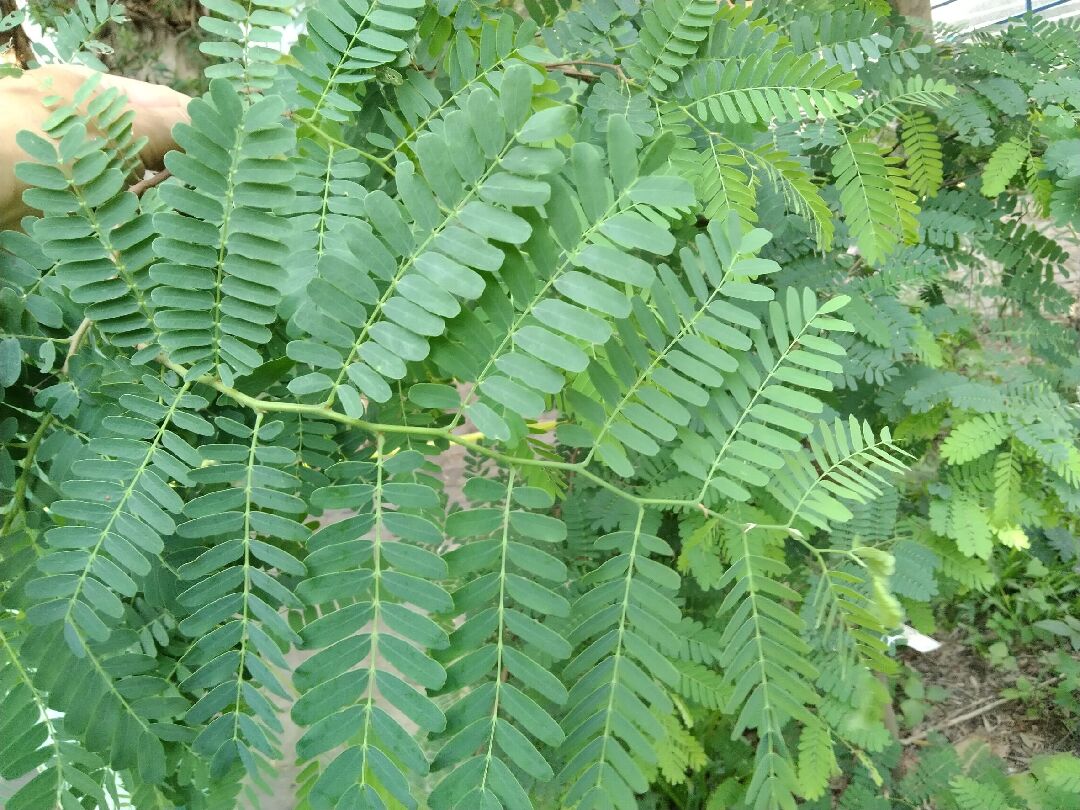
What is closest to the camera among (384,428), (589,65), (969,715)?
(384,428)

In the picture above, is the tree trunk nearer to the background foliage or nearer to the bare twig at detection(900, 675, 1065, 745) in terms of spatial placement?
the background foliage

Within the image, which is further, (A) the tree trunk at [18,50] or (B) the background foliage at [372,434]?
(A) the tree trunk at [18,50]

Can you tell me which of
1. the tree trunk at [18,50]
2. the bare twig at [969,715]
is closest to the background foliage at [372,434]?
the tree trunk at [18,50]

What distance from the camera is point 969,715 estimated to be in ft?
6.10

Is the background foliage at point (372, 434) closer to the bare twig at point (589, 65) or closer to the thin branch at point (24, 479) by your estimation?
the thin branch at point (24, 479)

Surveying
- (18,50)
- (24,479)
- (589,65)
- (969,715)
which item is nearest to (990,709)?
(969,715)

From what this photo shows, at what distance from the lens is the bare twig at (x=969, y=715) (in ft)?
5.98

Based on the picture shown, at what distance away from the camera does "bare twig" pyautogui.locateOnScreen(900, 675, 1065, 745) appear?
1.82 m

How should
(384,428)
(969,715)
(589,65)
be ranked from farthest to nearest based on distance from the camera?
(969,715) < (589,65) < (384,428)

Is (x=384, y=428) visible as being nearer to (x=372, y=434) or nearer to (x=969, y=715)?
(x=372, y=434)

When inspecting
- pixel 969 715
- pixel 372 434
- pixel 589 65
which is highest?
pixel 589 65

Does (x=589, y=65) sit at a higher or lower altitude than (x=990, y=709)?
higher

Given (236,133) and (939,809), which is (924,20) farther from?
(939,809)

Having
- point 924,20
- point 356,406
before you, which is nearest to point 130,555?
point 356,406
